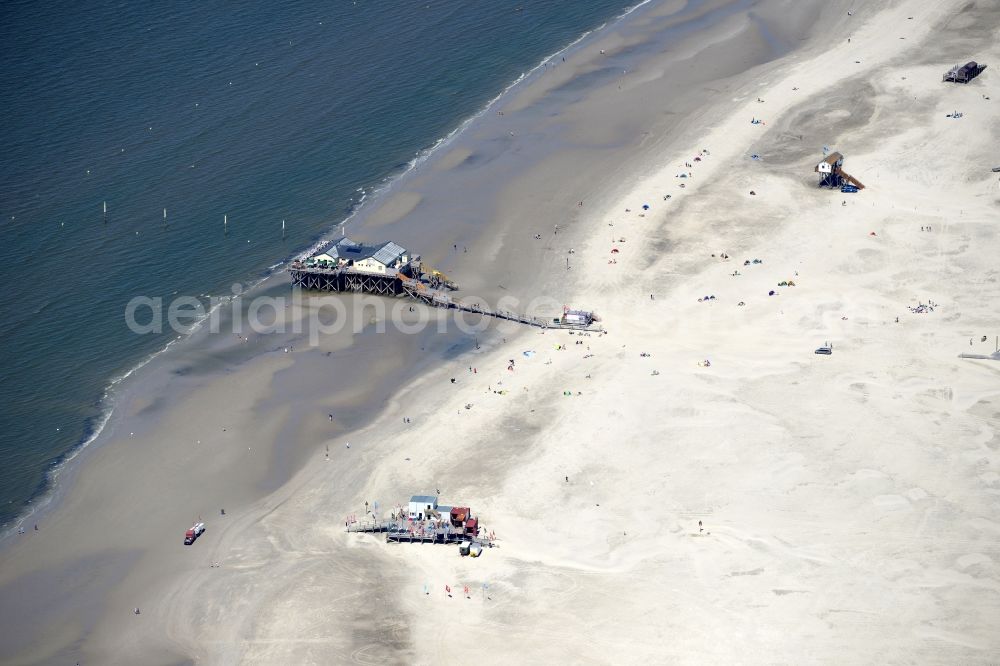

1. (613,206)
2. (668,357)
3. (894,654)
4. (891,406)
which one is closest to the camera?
(894,654)

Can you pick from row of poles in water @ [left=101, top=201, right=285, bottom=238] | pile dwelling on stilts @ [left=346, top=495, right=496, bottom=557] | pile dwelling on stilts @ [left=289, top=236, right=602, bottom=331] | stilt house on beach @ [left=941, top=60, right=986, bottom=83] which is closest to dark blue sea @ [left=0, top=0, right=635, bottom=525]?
row of poles in water @ [left=101, top=201, right=285, bottom=238]

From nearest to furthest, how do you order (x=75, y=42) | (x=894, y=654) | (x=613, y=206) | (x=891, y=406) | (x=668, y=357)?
(x=894, y=654), (x=891, y=406), (x=668, y=357), (x=613, y=206), (x=75, y=42)

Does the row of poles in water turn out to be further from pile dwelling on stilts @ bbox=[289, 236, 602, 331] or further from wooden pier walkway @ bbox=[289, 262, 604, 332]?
wooden pier walkway @ bbox=[289, 262, 604, 332]

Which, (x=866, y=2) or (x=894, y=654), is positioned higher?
(x=866, y=2)

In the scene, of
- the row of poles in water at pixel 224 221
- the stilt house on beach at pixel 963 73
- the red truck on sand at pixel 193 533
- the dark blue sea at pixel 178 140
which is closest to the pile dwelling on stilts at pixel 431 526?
the red truck on sand at pixel 193 533

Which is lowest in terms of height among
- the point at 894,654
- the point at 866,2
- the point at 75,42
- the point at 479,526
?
the point at 894,654

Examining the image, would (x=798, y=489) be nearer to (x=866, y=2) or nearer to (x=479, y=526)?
(x=479, y=526)

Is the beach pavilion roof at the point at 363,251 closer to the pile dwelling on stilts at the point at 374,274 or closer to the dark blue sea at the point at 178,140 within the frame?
the pile dwelling on stilts at the point at 374,274

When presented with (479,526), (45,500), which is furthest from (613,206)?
(45,500)
